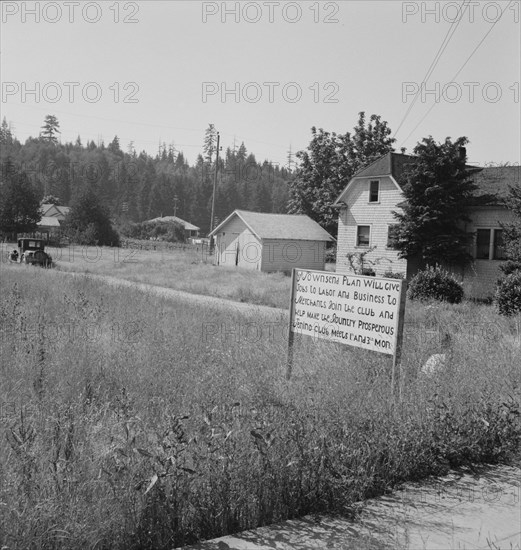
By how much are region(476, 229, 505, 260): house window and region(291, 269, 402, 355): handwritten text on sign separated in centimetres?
2333

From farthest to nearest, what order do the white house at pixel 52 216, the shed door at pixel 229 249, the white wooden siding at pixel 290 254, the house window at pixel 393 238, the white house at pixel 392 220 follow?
the white house at pixel 52 216, the shed door at pixel 229 249, the white wooden siding at pixel 290 254, the house window at pixel 393 238, the white house at pixel 392 220

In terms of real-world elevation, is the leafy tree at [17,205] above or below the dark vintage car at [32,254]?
above

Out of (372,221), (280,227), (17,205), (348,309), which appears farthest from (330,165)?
(348,309)

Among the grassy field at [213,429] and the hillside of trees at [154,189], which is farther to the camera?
the hillside of trees at [154,189]

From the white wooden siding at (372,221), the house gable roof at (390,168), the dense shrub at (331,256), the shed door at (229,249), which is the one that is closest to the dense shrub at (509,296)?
the white wooden siding at (372,221)

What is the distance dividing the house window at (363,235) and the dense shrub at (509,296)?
47.0ft

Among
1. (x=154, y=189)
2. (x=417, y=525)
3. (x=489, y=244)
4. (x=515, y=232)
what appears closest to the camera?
(x=417, y=525)

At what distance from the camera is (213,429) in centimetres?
468

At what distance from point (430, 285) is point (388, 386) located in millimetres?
18332

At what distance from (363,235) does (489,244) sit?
7.50 metres

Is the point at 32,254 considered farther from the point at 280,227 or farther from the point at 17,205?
the point at 17,205

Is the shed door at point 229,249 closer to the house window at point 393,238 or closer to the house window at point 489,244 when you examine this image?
the house window at point 393,238

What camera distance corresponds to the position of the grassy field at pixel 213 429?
3988 mm

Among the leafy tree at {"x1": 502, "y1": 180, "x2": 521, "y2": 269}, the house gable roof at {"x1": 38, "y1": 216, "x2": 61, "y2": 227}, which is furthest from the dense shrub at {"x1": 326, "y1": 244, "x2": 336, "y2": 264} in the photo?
the house gable roof at {"x1": 38, "y1": 216, "x2": 61, "y2": 227}
